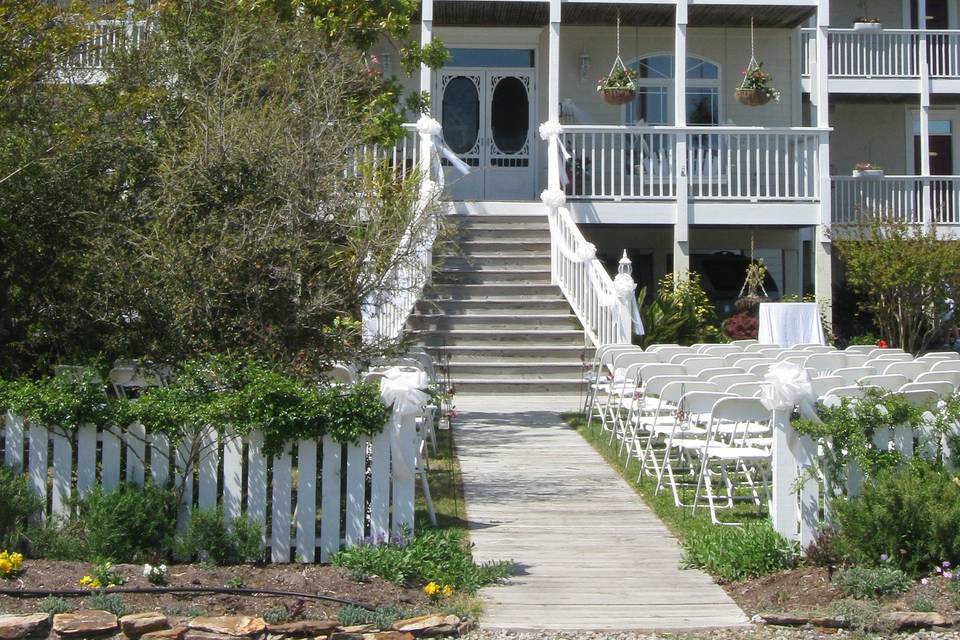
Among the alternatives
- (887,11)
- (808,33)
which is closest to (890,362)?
(808,33)

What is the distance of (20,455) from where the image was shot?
680cm

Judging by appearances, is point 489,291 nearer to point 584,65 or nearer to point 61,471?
point 584,65

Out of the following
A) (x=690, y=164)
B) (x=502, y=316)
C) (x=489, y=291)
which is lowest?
(x=502, y=316)

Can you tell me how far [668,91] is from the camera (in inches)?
815

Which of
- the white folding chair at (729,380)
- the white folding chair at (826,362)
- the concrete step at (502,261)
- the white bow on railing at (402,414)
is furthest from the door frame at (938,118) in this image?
the white bow on railing at (402,414)

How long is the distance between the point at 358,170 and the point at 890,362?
18.9ft

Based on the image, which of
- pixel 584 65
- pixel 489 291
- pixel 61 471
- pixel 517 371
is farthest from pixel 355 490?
pixel 584 65

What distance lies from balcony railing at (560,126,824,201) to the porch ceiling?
2031 millimetres

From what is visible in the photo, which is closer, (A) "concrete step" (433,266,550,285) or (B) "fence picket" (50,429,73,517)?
(B) "fence picket" (50,429,73,517)

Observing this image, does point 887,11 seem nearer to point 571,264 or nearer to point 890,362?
point 571,264

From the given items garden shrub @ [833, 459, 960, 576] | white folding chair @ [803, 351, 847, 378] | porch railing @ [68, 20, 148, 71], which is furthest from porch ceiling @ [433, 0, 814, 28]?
garden shrub @ [833, 459, 960, 576]

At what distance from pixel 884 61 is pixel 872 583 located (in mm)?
17109

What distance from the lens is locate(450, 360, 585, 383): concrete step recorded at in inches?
577

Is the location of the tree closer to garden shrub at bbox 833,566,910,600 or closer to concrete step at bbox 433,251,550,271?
concrete step at bbox 433,251,550,271
